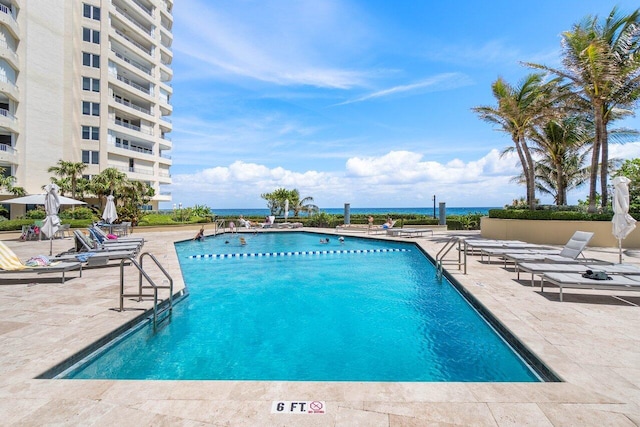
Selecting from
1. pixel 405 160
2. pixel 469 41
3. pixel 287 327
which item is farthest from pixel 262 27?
pixel 405 160

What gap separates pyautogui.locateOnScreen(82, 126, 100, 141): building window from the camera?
105 ft

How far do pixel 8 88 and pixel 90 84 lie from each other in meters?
7.75

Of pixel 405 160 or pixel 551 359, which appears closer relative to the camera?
pixel 551 359

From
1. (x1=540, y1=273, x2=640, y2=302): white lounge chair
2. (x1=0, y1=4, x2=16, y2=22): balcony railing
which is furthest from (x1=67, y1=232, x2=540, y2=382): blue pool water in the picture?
(x1=0, y1=4, x2=16, y2=22): balcony railing

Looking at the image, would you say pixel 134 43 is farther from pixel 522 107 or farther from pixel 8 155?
pixel 522 107

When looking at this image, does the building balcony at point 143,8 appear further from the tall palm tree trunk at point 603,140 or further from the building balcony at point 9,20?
the tall palm tree trunk at point 603,140

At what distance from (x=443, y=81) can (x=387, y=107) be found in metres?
6.07

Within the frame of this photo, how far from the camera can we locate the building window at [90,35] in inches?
1260

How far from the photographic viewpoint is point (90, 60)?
32.2 metres

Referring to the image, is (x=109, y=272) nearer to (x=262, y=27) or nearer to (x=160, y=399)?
(x=160, y=399)

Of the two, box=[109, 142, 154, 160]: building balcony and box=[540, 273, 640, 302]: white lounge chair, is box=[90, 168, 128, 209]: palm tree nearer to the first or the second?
box=[109, 142, 154, 160]: building balcony

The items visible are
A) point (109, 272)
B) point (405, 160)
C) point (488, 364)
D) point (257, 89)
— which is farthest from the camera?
point (405, 160)

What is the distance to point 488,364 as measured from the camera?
460 centimetres

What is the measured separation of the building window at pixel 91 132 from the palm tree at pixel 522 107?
1304 inches
